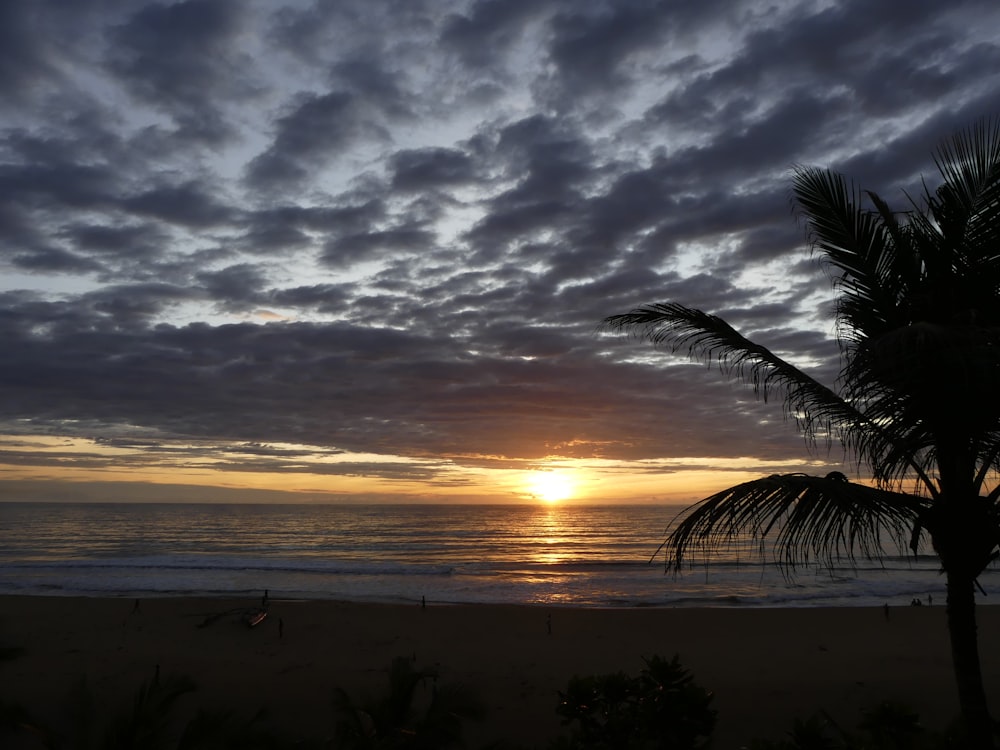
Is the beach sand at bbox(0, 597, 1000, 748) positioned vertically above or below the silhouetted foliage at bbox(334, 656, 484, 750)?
below

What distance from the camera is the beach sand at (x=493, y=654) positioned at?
1146 cm

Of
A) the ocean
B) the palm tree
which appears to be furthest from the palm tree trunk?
the ocean

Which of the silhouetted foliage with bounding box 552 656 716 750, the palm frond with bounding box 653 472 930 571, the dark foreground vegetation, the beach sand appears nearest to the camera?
the dark foreground vegetation

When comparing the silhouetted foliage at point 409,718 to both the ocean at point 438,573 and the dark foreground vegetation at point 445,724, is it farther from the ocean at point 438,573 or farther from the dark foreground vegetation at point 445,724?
the ocean at point 438,573

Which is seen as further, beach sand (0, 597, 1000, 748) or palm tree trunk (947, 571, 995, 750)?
beach sand (0, 597, 1000, 748)

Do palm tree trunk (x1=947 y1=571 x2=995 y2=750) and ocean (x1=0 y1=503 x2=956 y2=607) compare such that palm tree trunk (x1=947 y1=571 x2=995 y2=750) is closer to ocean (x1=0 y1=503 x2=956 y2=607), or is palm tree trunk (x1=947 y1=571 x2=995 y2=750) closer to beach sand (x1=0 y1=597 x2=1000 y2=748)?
beach sand (x1=0 y1=597 x2=1000 y2=748)

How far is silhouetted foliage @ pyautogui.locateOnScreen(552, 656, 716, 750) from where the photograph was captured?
5875 mm

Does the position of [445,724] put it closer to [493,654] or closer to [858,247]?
[858,247]

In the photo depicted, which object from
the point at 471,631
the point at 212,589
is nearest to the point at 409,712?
the point at 471,631

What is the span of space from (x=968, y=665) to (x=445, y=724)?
4621mm

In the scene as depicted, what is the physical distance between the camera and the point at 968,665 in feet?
18.8

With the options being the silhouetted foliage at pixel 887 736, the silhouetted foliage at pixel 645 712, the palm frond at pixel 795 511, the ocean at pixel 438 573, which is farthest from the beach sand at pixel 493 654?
the palm frond at pixel 795 511

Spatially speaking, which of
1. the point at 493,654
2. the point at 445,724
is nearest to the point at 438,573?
the point at 493,654

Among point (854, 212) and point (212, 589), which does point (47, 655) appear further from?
point (854, 212)
